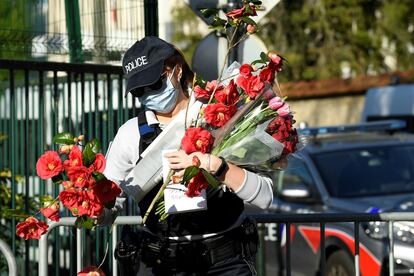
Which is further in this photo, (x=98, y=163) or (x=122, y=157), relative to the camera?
(x=122, y=157)

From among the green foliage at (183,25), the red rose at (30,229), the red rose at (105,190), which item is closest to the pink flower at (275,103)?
the red rose at (105,190)

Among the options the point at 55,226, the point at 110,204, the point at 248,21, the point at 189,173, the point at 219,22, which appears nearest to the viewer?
the point at 189,173

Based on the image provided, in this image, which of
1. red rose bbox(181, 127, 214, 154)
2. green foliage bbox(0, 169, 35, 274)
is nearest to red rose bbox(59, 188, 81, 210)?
red rose bbox(181, 127, 214, 154)

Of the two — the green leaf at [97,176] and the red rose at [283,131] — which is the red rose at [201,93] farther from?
the green leaf at [97,176]

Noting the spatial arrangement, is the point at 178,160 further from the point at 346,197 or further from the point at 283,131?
the point at 346,197

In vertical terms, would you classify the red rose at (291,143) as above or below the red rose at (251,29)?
below

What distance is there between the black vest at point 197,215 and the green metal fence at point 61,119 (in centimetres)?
233

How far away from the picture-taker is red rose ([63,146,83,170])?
4.04m

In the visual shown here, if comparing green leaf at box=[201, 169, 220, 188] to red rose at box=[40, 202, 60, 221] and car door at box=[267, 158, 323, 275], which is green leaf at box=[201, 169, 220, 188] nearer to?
red rose at box=[40, 202, 60, 221]

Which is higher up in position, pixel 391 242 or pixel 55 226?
pixel 55 226

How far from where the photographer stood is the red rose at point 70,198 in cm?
399

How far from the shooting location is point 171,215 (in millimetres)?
4383

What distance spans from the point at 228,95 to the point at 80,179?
2.20 ft

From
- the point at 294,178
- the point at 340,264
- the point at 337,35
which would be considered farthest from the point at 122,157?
the point at 337,35
